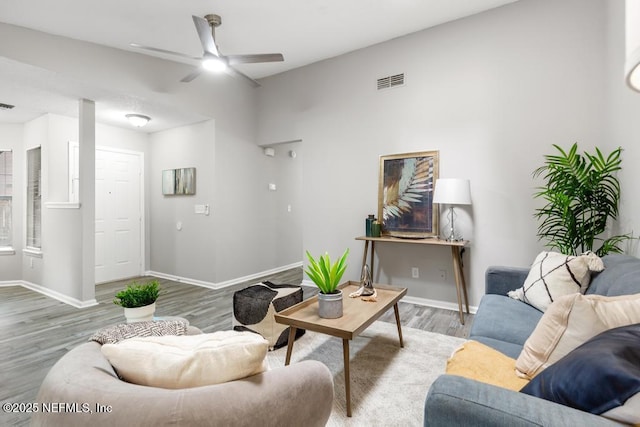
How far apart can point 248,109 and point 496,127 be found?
361 centimetres

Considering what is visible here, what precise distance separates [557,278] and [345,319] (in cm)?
140

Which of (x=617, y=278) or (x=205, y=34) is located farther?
(x=205, y=34)

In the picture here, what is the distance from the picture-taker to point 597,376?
2.57 feet

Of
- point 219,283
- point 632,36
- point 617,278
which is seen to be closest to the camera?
point 632,36

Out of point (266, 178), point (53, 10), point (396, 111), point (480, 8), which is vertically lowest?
point (266, 178)

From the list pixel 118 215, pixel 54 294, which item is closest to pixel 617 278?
pixel 54 294

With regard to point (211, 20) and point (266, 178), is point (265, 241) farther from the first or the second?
point (211, 20)

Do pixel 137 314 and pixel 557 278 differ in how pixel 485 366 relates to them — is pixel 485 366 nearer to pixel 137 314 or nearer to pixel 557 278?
pixel 557 278

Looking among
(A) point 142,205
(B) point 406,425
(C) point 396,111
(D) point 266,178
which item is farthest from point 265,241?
(B) point 406,425

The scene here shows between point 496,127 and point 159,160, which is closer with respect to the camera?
point 496,127

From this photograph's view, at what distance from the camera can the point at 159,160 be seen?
5.45 m

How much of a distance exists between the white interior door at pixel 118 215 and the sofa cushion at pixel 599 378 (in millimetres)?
5655

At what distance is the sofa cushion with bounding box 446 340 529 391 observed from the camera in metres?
1.30

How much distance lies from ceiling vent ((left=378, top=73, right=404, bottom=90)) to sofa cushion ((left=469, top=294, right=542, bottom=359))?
281 centimetres
